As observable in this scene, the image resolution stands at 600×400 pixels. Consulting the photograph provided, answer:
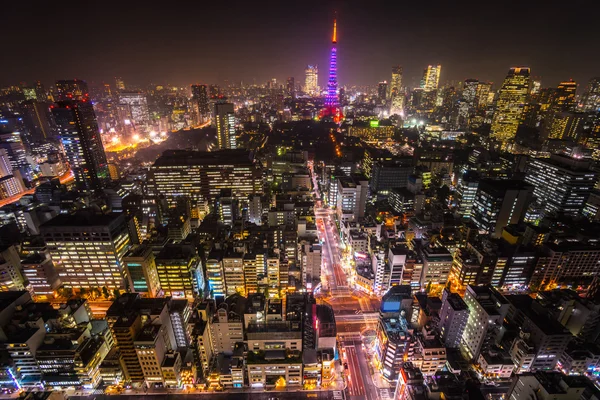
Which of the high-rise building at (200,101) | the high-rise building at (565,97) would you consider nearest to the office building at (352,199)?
the high-rise building at (565,97)

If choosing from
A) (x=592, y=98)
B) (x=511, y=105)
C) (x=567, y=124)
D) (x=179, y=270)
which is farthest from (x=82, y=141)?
(x=592, y=98)

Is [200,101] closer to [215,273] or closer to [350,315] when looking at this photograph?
[215,273]

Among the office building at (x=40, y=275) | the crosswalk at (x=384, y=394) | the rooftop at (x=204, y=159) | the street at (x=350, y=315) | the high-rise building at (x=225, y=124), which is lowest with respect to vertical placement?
the crosswalk at (x=384, y=394)

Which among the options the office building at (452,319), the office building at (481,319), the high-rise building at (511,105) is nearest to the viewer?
the office building at (481,319)

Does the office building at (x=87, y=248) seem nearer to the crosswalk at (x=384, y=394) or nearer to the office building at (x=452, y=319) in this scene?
the crosswalk at (x=384, y=394)

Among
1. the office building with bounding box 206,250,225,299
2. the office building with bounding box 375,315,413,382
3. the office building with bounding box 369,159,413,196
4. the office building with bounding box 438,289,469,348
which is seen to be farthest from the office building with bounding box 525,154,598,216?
the office building with bounding box 206,250,225,299

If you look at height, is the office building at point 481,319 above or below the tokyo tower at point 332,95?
below

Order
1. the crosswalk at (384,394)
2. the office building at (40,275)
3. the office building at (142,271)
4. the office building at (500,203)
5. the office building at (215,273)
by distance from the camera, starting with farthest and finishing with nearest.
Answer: the office building at (500,203) → the office building at (40,275) → the office building at (142,271) → the office building at (215,273) → the crosswalk at (384,394)

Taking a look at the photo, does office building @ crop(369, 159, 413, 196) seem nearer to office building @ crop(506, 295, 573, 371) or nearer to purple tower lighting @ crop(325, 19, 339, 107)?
office building @ crop(506, 295, 573, 371)
